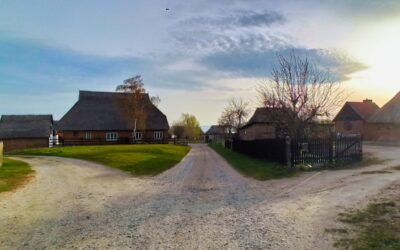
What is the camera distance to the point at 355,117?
5972 centimetres

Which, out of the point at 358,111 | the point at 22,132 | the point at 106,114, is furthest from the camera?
the point at 106,114

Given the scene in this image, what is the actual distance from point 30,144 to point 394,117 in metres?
53.9

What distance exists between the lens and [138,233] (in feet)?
25.9

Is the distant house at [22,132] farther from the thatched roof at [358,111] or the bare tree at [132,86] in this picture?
the thatched roof at [358,111]

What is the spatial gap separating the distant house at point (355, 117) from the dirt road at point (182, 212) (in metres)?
46.2

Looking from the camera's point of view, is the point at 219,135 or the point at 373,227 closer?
the point at 373,227

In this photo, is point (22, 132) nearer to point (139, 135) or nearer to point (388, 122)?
point (139, 135)

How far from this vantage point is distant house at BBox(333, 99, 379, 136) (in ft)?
192

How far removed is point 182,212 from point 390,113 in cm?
4657

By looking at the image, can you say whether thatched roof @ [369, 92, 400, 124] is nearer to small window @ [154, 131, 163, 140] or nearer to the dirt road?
small window @ [154, 131, 163, 140]

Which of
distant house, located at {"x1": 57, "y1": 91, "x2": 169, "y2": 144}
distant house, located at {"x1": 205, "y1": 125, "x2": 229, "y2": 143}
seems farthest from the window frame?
distant house, located at {"x1": 205, "y1": 125, "x2": 229, "y2": 143}

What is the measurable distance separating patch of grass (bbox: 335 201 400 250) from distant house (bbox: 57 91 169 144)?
56.3m

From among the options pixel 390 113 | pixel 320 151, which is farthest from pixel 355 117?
pixel 320 151

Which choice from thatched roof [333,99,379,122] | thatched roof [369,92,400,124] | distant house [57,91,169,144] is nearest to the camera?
thatched roof [369,92,400,124]
